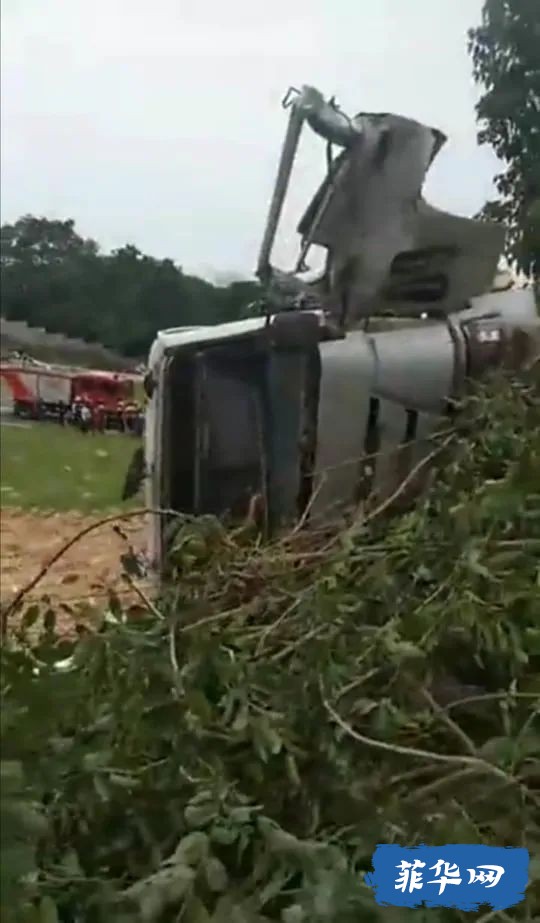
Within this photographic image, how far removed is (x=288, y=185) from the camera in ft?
2.49

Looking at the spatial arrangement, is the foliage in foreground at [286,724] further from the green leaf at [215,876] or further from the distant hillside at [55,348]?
the distant hillside at [55,348]

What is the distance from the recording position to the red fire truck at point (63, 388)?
784 mm

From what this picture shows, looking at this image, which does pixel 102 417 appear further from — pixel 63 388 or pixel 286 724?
Result: pixel 286 724

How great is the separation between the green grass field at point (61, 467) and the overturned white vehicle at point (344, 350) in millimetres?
43

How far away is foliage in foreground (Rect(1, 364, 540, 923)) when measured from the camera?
18.1 inches

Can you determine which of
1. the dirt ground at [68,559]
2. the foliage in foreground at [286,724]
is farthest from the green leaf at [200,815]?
the dirt ground at [68,559]

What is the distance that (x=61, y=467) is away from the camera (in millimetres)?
838

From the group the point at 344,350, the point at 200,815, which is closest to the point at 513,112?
the point at 344,350

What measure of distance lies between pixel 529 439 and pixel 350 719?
0.72 ft

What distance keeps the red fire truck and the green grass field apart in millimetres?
17

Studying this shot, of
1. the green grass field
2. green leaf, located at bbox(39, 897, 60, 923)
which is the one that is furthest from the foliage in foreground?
the green grass field

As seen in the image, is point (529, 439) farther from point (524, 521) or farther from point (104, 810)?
point (104, 810)

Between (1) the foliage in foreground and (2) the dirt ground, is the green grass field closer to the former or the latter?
(2) the dirt ground

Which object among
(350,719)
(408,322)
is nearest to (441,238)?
(408,322)
